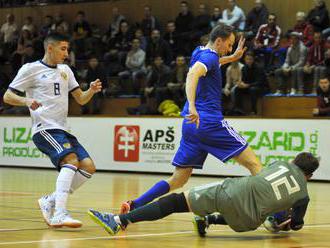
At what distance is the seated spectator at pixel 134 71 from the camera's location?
73.5ft

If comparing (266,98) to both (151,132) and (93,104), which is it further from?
(93,104)

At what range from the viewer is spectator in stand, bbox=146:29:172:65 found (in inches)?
877

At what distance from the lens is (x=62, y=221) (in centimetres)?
801

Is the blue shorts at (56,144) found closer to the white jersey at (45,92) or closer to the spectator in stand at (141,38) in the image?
the white jersey at (45,92)

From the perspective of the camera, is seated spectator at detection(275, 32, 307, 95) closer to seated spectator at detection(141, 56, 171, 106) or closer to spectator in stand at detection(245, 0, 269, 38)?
spectator in stand at detection(245, 0, 269, 38)

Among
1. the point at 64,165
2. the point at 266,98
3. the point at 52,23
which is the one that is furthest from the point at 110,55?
the point at 64,165

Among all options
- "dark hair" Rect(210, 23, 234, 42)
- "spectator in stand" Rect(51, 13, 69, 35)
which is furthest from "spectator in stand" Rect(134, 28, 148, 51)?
"dark hair" Rect(210, 23, 234, 42)

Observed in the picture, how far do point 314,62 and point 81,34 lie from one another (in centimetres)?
893

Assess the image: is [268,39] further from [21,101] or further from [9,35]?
[21,101]

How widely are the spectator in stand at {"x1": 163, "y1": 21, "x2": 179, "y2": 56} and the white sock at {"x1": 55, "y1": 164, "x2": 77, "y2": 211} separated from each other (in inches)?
567

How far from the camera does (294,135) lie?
1788 centimetres

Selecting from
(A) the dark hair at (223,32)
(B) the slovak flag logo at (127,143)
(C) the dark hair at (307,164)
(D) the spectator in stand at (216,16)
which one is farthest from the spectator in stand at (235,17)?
(C) the dark hair at (307,164)

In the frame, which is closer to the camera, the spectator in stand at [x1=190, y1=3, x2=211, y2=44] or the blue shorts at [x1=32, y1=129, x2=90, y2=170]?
the blue shorts at [x1=32, y1=129, x2=90, y2=170]

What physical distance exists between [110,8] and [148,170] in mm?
8430
